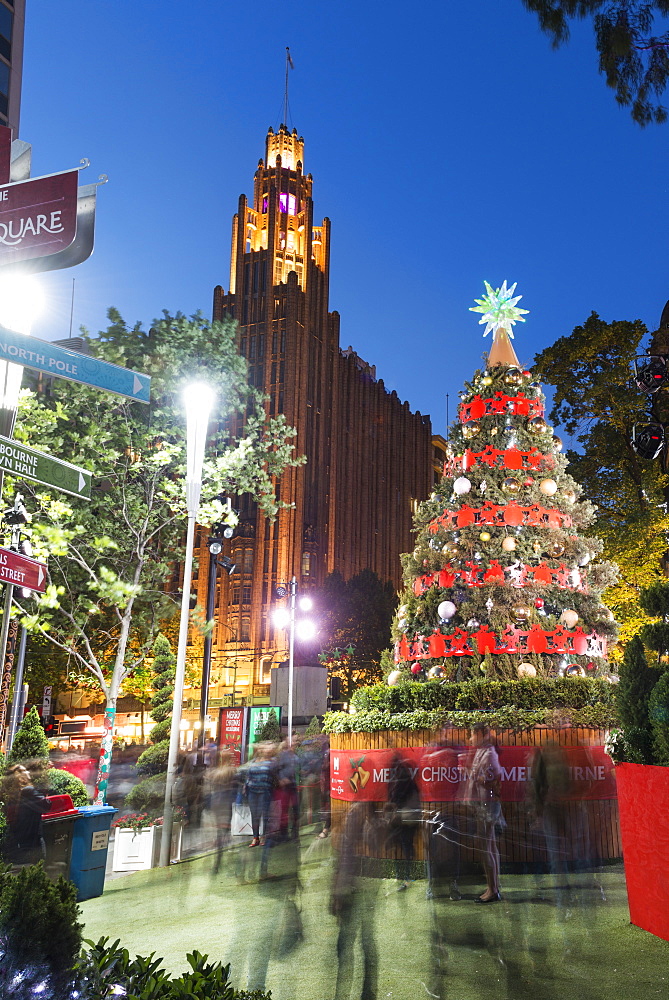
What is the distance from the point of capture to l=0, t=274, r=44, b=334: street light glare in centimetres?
520

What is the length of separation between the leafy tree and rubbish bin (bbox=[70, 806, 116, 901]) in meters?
6.97

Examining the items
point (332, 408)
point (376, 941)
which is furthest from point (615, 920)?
point (332, 408)

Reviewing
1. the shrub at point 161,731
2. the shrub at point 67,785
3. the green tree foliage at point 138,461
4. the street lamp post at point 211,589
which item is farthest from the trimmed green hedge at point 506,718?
the shrub at point 161,731

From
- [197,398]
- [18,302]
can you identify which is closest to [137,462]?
[197,398]

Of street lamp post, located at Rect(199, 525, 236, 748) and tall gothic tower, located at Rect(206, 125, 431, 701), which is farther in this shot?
tall gothic tower, located at Rect(206, 125, 431, 701)

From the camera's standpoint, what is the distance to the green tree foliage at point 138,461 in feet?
57.2

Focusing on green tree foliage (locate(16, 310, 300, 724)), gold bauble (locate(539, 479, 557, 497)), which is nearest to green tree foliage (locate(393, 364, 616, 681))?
gold bauble (locate(539, 479, 557, 497))

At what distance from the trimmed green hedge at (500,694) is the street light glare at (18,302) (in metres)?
8.85

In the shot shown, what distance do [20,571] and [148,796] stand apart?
A: 45.7 feet

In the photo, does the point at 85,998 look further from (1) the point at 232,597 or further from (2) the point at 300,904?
(1) the point at 232,597

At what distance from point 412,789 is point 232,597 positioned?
71086 millimetres

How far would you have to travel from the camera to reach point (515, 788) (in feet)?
36.3

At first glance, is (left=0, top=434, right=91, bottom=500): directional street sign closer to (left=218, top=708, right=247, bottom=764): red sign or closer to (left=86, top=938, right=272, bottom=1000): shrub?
(left=86, top=938, right=272, bottom=1000): shrub

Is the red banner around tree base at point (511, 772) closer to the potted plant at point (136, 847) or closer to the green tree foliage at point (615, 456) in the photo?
the potted plant at point (136, 847)
